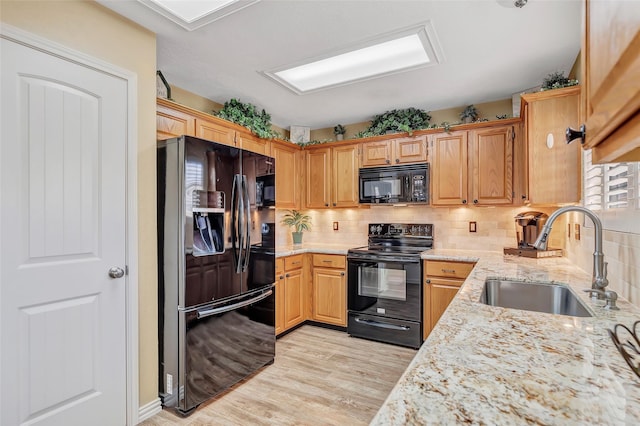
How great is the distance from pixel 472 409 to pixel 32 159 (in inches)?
83.0

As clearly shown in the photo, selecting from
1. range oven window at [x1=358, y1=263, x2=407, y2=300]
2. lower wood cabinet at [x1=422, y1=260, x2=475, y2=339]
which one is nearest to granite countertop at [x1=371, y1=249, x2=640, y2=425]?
lower wood cabinet at [x1=422, y1=260, x2=475, y2=339]

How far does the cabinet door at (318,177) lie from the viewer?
409 centimetres

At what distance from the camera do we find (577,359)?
824 millimetres

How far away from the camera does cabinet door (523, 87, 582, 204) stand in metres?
2.33

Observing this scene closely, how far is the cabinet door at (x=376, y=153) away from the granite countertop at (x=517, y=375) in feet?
8.73

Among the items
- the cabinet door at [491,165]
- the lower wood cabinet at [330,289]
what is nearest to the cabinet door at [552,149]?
the cabinet door at [491,165]

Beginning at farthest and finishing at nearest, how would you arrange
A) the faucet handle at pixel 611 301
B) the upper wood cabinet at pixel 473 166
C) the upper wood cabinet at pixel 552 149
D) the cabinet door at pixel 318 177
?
the cabinet door at pixel 318 177, the upper wood cabinet at pixel 473 166, the upper wood cabinet at pixel 552 149, the faucet handle at pixel 611 301

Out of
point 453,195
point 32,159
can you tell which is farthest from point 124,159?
point 453,195

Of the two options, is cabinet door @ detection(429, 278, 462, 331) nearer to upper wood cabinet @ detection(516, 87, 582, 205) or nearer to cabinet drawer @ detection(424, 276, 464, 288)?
cabinet drawer @ detection(424, 276, 464, 288)

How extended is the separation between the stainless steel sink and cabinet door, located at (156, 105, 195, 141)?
7.83ft

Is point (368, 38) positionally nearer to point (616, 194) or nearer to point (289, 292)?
point (616, 194)

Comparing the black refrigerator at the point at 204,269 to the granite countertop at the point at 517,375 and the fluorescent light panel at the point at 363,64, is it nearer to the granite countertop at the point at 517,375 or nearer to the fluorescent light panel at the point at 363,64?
the fluorescent light panel at the point at 363,64

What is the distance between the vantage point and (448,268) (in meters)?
3.11

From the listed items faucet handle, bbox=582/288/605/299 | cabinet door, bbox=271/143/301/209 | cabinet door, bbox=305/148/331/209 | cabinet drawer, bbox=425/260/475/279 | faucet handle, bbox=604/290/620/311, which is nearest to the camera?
faucet handle, bbox=604/290/620/311
